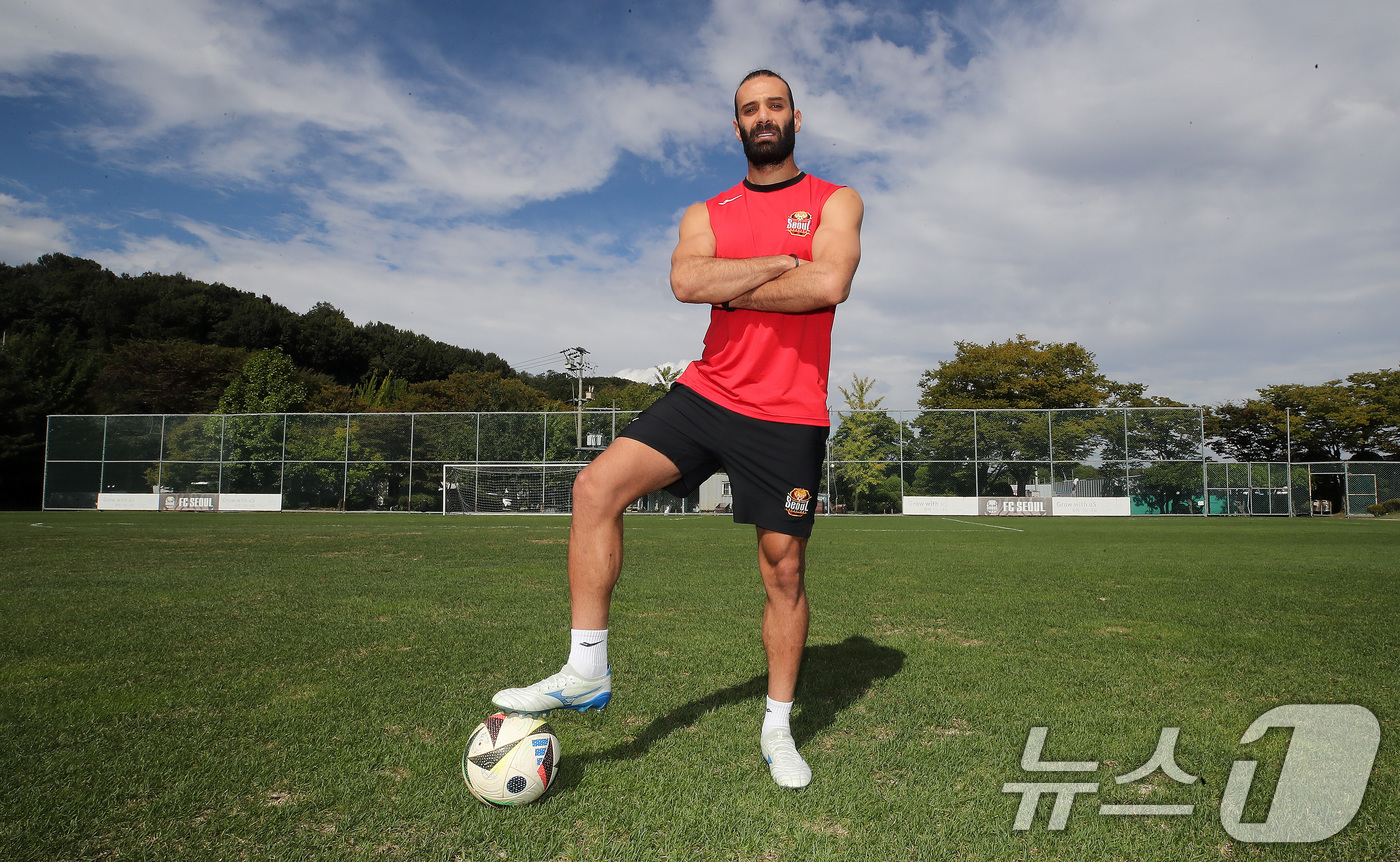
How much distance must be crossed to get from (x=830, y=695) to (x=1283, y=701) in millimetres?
Result: 1762

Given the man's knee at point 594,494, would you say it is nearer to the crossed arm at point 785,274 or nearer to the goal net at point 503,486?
the crossed arm at point 785,274

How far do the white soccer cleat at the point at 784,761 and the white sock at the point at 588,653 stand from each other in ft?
1.81

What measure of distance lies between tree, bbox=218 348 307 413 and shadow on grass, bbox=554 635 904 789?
4432 centimetres

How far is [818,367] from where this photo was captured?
8.40 feet

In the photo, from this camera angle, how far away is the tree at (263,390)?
41.5m

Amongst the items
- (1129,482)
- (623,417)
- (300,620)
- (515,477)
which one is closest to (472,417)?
(515,477)

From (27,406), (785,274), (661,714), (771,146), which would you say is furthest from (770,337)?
(27,406)

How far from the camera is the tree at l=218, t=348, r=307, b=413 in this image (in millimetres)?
41469

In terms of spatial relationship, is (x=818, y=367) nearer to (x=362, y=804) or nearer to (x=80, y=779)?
(x=362, y=804)

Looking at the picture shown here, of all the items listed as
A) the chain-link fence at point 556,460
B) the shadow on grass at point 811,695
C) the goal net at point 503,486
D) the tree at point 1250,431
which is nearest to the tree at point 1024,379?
the tree at point 1250,431

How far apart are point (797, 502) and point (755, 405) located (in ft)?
1.12

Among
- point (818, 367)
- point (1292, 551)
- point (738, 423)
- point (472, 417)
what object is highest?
point (472, 417)

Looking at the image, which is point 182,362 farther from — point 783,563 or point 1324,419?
point 1324,419

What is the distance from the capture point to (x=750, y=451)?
95.7 inches
